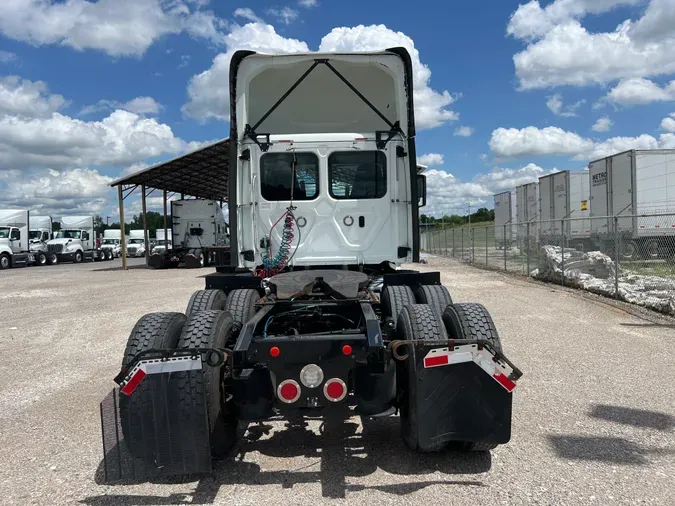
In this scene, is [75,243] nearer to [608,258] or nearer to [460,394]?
[608,258]

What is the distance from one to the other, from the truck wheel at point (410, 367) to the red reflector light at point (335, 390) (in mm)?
453

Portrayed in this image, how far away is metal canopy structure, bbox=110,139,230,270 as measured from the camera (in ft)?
83.4

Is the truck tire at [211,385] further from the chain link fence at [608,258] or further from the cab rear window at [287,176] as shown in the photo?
the chain link fence at [608,258]

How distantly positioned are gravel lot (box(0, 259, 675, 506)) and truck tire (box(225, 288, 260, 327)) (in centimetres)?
101

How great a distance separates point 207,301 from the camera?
5262 millimetres

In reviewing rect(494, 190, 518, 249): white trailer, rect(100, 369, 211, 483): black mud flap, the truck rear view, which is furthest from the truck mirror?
rect(494, 190, 518, 249): white trailer

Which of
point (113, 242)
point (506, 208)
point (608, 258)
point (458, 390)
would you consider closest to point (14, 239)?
point (113, 242)

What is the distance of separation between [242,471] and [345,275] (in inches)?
77.2

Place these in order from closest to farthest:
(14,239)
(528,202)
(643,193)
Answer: (643,193) → (528,202) → (14,239)

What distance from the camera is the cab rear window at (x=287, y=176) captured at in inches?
247

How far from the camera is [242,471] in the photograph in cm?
383

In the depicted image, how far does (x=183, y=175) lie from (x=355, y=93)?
24737 millimetres

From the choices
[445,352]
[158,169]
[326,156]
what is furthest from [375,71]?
[158,169]

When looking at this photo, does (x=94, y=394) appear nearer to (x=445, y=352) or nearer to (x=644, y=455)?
(x=445, y=352)
